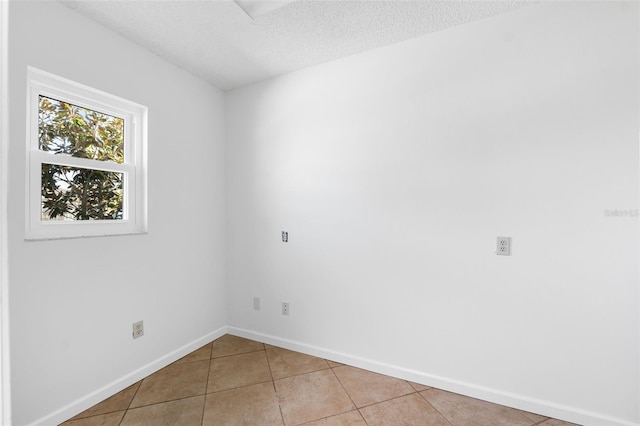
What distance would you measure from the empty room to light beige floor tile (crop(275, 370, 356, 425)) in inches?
0.7

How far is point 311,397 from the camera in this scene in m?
1.98

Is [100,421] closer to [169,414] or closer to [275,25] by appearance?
[169,414]

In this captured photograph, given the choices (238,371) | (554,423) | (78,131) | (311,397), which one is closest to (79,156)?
(78,131)

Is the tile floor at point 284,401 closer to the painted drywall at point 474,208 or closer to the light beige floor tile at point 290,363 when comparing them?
the light beige floor tile at point 290,363

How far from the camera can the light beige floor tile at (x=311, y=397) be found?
1813 millimetres

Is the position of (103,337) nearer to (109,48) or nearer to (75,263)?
(75,263)

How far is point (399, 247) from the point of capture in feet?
7.34

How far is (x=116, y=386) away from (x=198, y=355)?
2.10 feet

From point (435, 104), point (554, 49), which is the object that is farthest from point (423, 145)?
point (554, 49)

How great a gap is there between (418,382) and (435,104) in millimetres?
→ 2008

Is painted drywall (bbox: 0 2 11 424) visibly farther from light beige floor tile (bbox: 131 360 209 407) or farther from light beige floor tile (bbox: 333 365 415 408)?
light beige floor tile (bbox: 333 365 415 408)

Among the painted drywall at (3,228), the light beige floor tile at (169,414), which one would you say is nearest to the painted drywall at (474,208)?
the light beige floor tile at (169,414)

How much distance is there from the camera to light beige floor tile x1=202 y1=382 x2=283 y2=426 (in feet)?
5.76

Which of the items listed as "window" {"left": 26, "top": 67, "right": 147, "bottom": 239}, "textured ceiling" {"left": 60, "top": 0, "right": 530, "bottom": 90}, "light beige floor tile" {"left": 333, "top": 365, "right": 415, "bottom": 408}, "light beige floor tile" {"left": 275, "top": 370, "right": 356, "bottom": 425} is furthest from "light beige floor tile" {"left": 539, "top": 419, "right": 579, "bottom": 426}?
"window" {"left": 26, "top": 67, "right": 147, "bottom": 239}
